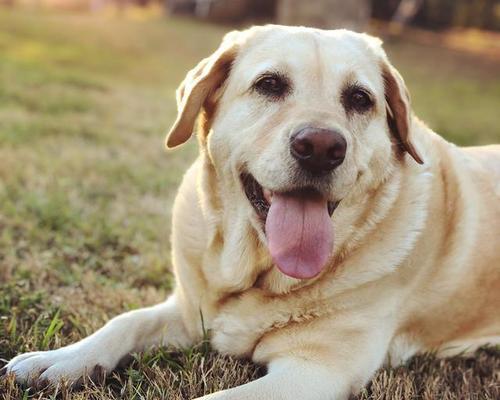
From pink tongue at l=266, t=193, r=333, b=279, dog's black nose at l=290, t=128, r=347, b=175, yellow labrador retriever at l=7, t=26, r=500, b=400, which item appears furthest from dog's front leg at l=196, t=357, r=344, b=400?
dog's black nose at l=290, t=128, r=347, b=175

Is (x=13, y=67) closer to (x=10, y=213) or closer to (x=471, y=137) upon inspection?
(x=10, y=213)

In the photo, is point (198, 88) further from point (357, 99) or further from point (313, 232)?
point (313, 232)

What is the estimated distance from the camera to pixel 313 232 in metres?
2.60

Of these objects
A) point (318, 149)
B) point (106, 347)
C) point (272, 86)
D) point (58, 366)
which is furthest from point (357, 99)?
point (58, 366)

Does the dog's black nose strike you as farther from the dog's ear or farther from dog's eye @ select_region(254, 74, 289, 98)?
Result: the dog's ear

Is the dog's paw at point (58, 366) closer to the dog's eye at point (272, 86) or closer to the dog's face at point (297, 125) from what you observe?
the dog's face at point (297, 125)

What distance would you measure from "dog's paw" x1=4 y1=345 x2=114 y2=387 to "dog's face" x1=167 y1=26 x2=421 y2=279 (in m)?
0.85

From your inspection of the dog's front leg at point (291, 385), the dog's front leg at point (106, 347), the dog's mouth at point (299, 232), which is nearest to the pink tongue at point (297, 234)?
the dog's mouth at point (299, 232)

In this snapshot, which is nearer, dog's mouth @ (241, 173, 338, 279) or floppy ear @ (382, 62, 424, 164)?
dog's mouth @ (241, 173, 338, 279)

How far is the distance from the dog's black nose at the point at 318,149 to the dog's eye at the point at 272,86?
0.39 m

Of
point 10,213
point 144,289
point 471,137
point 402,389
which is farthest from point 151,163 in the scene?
point 471,137

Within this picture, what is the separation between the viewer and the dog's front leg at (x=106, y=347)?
2.59 m

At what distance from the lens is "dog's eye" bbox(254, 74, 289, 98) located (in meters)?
2.80

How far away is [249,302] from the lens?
284cm
